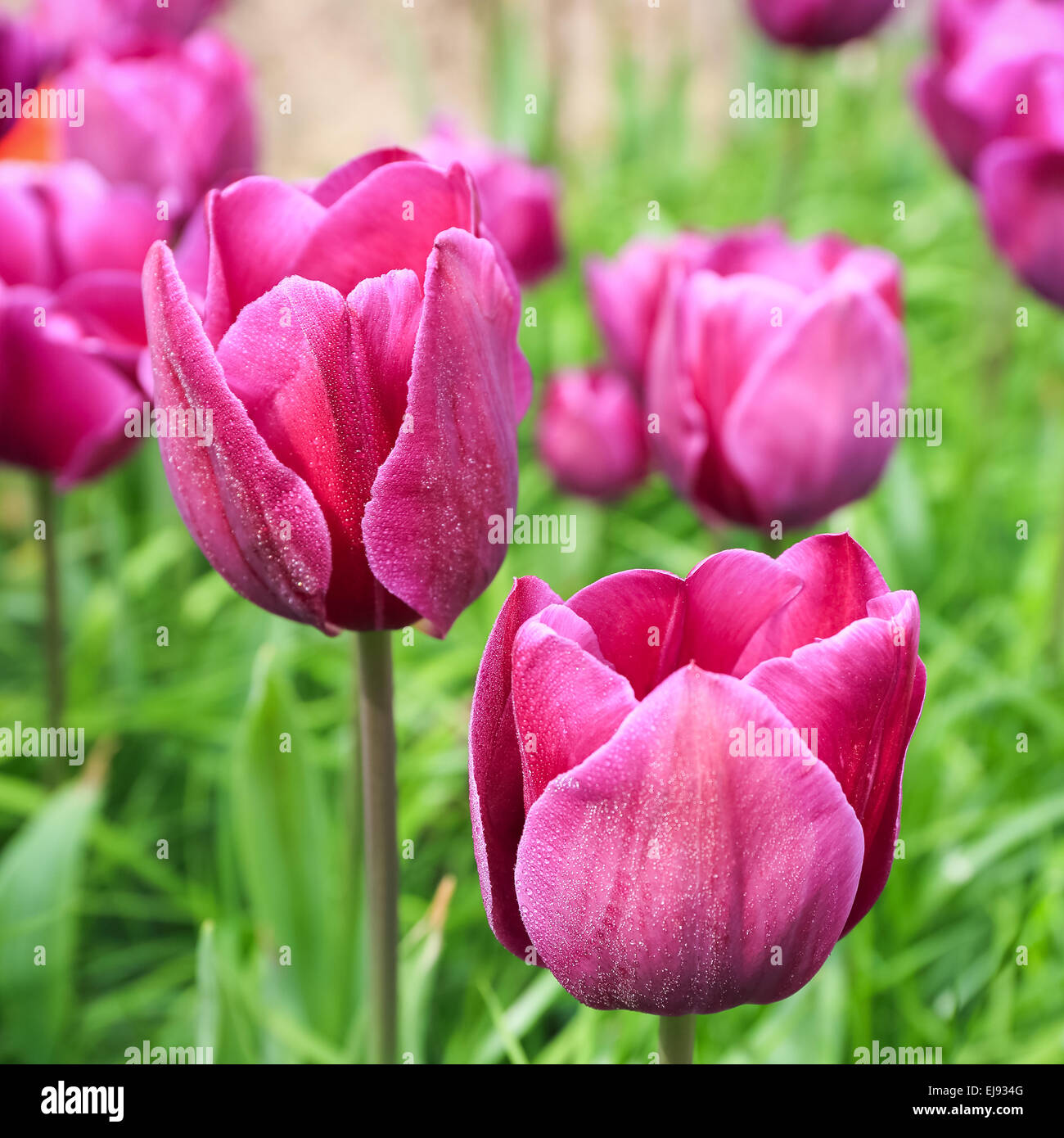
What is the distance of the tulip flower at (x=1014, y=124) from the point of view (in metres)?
1.18

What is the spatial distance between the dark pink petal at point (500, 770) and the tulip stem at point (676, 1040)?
0.21ft

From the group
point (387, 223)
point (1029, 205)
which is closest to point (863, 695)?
point (387, 223)

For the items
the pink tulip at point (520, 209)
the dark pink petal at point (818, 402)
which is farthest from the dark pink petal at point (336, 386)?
the pink tulip at point (520, 209)

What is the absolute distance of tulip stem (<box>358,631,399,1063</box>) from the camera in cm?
59

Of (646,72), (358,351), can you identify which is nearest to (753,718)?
(358,351)

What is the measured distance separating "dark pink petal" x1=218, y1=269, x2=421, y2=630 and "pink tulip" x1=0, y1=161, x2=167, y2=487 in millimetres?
482

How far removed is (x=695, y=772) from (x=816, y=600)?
106mm

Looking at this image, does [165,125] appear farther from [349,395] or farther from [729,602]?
[729,602]

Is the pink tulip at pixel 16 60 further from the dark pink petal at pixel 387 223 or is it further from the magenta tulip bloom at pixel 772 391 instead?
the dark pink petal at pixel 387 223

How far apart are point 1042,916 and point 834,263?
1.94 feet

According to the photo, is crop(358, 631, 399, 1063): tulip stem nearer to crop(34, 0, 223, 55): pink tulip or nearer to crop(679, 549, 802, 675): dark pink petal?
crop(679, 549, 802, 675): dark pink petal

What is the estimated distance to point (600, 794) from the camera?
430mm

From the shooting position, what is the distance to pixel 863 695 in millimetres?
455

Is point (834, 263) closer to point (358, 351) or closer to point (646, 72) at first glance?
point (358, 351)
